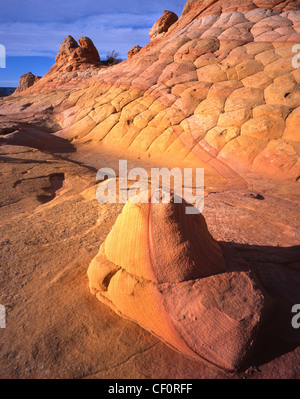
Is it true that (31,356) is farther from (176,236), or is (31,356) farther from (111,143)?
(111,143)

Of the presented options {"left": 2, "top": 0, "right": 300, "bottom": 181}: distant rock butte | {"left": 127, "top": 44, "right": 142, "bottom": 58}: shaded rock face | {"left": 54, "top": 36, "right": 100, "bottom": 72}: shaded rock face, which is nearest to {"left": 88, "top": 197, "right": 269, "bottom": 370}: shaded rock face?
{"left": 2, "top": 0, "right": 300, "bottom": 181}: distant rock butte

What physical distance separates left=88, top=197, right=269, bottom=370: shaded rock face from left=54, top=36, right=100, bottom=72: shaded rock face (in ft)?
57.4

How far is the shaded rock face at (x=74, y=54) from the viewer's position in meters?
16.1

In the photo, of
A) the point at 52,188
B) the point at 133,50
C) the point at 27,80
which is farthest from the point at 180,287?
the point at 27,80

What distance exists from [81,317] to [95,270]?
0.36 m

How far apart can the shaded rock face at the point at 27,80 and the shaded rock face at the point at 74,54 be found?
411 cm

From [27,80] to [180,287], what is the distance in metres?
24.6

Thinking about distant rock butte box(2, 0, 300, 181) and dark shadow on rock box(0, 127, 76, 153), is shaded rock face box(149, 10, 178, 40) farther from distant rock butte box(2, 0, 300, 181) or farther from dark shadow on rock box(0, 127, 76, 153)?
dark shadow on rock box(0, 127, 76, 153)

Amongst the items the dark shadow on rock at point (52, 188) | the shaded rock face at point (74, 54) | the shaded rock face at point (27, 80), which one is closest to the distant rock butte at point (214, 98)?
the dark shadow on rock at point (52, 188)

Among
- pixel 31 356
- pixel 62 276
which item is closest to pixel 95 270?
pixel 62 276

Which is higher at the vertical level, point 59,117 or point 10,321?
point 59,117

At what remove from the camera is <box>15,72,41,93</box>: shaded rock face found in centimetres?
2031
